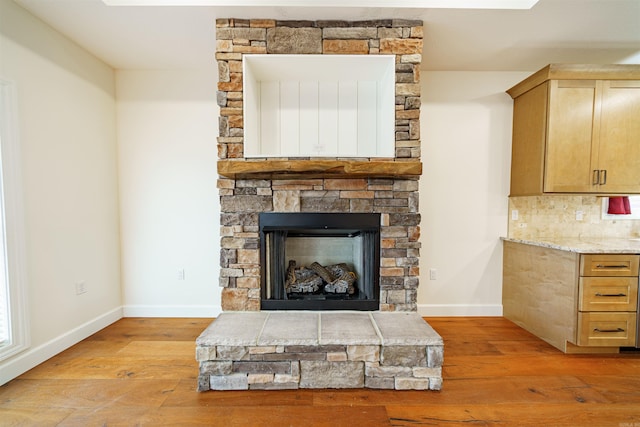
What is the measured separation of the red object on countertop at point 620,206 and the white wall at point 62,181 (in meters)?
4.83

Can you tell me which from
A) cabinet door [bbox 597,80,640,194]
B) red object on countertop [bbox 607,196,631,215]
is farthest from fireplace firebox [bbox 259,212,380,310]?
red object on countertop [bbox 607,196,631,215]

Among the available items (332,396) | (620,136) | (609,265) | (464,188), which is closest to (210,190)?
(332,396)

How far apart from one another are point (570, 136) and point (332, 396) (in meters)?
2.71

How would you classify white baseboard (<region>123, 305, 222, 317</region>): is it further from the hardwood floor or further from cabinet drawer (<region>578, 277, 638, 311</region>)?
cabinet drawer (<region>578, 277, 638, 311</region>)

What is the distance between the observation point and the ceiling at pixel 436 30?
1.80 m

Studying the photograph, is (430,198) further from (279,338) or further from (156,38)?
(156,38)

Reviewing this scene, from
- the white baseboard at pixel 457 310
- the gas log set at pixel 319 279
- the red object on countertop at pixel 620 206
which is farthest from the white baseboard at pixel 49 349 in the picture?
the red object on countertop at pixel 620 206

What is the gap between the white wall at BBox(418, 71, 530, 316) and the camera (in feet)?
8.58

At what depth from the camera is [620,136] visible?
2.20 meters

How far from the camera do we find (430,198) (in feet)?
8.71

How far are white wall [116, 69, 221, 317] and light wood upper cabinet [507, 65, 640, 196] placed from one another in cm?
294

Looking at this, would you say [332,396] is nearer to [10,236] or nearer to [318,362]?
[318,362]

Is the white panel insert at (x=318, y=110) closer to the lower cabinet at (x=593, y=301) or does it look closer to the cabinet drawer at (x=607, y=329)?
the lower cabinet at (x=593, y=301)

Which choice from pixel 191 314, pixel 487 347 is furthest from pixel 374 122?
pixel 191 314
